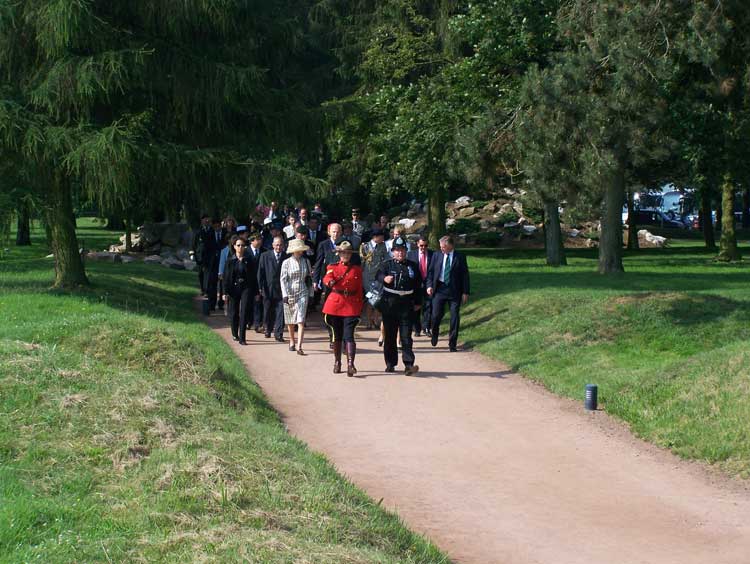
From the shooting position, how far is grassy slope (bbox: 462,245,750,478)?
1101cm

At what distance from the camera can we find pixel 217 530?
6641 mm

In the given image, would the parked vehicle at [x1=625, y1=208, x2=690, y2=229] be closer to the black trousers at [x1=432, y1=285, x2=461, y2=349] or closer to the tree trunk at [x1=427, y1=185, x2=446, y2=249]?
the tree trunk at [x1=427, y1=185, x2=446, y2=249]

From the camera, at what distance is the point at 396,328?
49.1 feet

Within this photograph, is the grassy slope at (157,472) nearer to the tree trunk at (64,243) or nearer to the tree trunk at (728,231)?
the tree trunk at (64,243)

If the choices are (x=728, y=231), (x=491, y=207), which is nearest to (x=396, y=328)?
(x=728, y=231)

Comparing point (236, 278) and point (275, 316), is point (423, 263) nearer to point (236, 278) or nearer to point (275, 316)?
point (275, 316)

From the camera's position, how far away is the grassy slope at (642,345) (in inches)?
433

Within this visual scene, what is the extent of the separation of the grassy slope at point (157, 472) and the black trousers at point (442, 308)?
5.63 m

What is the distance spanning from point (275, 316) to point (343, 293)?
481 cm

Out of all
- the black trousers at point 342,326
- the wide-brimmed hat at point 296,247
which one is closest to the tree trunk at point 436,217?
the wide-brimmed hat at point 296,247

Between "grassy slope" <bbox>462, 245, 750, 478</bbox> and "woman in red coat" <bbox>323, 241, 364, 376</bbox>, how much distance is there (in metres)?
2.59

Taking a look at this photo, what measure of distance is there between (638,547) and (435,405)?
5135mm

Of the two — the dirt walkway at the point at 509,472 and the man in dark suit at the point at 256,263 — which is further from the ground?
the man in dark suit at the point at 256,263

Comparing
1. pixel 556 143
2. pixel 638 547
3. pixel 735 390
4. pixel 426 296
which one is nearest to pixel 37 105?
pixel 426 296
